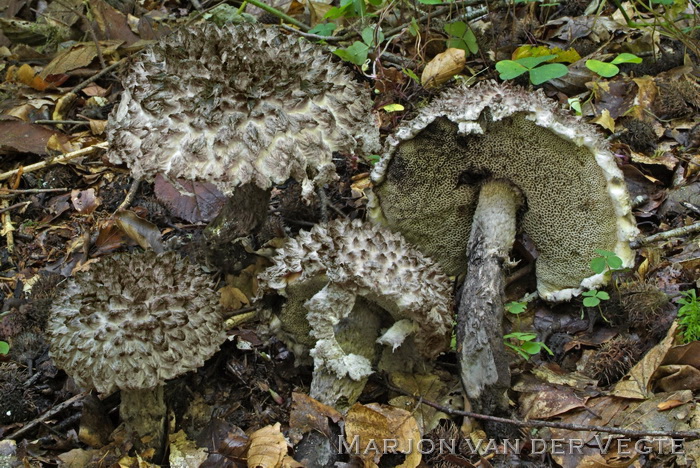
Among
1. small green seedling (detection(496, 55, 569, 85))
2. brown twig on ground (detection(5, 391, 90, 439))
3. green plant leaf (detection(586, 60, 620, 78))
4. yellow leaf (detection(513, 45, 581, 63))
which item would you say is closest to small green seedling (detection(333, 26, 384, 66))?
small green seedling (detection(496, 55, 569, 85))

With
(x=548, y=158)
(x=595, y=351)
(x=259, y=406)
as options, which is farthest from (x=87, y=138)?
(x=595, y=351)

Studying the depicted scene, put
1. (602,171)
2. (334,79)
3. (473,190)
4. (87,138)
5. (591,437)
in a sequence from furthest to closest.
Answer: (87,138) < (473,190) < (334,79) < (602,171) < (591,437)

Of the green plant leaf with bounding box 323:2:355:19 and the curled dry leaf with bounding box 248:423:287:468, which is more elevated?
the green plant leaf with bounding box 323:2:355:19

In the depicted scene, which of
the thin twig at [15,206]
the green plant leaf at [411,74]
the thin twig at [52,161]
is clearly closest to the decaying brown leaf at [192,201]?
the thin twig at [52,161]

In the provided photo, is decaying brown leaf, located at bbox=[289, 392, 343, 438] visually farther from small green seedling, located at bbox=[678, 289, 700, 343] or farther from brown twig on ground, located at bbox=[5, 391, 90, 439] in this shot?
small green seedling, located at bbox=[678, 289, 700, 343]

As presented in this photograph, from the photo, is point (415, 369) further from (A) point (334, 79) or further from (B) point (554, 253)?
(A) point (334, 79)

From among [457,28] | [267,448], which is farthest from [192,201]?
[457,28]
